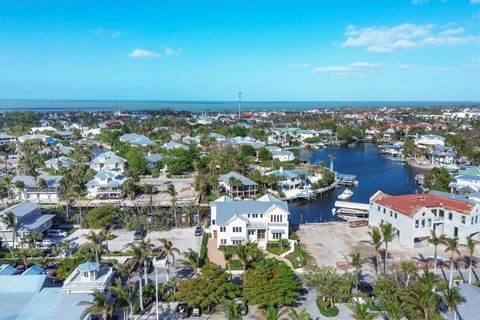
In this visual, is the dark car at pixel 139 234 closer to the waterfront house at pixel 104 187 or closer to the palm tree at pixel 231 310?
the waterfront house at pixel 104 187

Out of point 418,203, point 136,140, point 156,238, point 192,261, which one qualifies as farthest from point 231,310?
point 136,140

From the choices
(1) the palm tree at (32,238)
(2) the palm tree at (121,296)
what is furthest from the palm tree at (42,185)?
(2) the palm tree at (121,296)

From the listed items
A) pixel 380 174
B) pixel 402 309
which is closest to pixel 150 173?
pixel 380 174

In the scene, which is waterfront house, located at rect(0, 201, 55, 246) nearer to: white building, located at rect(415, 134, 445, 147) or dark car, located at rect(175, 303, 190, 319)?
dark car, located at rect(175, 303, 190, 319)

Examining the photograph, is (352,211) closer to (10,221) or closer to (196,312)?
(196,312)

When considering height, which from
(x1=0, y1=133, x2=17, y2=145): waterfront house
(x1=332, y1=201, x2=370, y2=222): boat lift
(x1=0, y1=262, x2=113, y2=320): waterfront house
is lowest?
(x1=332, y1=201, x2=370, y2=222): boat lift

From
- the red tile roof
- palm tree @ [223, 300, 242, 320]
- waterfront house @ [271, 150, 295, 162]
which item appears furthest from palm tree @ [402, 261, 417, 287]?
waterfront house @ [271, 150, 295, 162]
